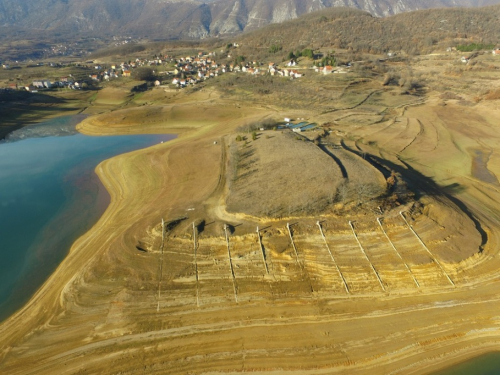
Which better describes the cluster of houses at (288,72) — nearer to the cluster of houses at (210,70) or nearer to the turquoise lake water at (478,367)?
the cluster of houses at (210,70)

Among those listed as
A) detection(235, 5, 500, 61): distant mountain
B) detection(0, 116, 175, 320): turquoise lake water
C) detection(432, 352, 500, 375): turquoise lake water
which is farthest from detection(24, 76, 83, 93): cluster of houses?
detection(432, 352, 500, 375): turquoise lake water

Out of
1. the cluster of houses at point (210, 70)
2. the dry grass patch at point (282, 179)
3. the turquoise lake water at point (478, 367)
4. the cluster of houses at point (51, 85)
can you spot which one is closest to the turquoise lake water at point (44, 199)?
the dry grass patch at point (282, 179)

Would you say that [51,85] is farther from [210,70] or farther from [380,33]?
[380,33]

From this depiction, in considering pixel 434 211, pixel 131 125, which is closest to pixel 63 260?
pixel 434 211

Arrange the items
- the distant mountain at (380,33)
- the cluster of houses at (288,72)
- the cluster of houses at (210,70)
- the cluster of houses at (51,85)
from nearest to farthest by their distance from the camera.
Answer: the cluster of houses at (288,72), the cluster of houses at (51,85), the cluster of houses at (210,70), the distant mountain at (380,33)

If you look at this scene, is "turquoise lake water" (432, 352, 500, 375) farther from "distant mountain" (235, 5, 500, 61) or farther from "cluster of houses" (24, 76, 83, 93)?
"distant mountain" (235, 5, 500, 61)

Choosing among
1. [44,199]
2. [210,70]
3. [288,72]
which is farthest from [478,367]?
[210,70]

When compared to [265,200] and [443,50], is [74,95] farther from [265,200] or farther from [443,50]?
[443,50]
